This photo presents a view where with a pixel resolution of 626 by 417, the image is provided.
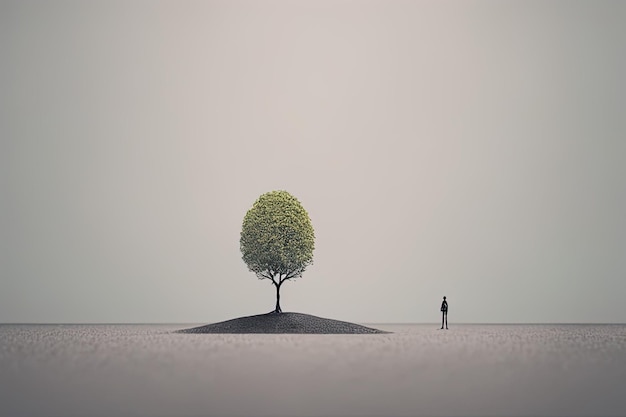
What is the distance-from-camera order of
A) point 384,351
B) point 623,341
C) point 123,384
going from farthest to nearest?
point 623,341 → point 384,351 → point 123,384

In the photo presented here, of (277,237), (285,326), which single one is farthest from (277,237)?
(285,326)

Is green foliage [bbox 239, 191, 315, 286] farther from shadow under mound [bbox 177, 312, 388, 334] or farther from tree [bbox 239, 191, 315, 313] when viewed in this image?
shadow under mound [bbox 177, 312, 388, 334]

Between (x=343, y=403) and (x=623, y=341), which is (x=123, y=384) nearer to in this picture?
(x=343, y=403)

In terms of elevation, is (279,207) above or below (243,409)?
above

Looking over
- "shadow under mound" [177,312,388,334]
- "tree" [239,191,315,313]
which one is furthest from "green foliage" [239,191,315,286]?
"shadow under mound" [177,312,388,334]

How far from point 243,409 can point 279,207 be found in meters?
30.0

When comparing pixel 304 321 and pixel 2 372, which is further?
pixel 304 321

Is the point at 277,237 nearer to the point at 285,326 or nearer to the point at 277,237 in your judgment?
the point at 277,237

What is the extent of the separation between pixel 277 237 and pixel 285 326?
5.04 metres

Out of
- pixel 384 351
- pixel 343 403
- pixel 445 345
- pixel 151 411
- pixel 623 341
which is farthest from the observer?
pixel 623 341

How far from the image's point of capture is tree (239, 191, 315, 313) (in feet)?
131

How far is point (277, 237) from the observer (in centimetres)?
3991

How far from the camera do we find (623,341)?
1155 inches

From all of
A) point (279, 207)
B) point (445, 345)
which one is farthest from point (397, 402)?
point (279, 207)
